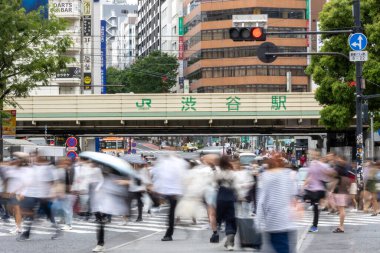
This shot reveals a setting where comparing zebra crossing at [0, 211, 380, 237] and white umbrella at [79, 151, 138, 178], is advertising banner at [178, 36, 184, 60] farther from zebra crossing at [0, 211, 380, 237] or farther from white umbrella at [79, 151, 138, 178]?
white umbrella at [79, 151, 138, 178]

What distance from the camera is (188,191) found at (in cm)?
1728

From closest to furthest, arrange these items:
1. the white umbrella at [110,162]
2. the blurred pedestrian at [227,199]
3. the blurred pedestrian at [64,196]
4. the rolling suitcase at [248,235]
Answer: the rolling suitcase at [248,235], the white umbrella at [110,162], the blurred pedestrian at [227,199], the blurred pedestrian at [64,196]

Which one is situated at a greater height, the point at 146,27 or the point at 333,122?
the point at 146,27

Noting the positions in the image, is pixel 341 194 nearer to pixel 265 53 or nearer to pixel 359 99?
pixel 265 53

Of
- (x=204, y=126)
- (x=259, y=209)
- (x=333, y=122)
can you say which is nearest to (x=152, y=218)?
(x=259, y=209)

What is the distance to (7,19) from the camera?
3009cm

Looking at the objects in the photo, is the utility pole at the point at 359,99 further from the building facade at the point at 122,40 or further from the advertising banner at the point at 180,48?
the building facade at the point at 122,40

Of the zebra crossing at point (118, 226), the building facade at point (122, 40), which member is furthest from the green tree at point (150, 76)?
the zebra crossing at point (118, 226)

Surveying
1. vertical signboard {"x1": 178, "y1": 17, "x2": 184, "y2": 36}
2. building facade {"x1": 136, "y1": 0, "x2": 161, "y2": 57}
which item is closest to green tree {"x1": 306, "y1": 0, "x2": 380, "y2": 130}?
vertical signboard {"x1": 178, "y1": 17, "x2": 184, "y2": 36}

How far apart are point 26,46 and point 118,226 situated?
1126 cm

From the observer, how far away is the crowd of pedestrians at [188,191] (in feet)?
31.6

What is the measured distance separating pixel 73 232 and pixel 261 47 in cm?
726

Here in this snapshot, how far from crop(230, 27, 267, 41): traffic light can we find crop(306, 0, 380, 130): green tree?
24.4 m

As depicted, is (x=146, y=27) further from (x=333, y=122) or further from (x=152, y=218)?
(x=152, y=218)
